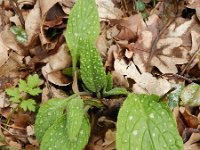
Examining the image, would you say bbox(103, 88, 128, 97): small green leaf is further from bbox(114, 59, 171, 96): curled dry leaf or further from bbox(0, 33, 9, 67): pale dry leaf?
bbox(0, 33, 9, 67): pale dry leaf

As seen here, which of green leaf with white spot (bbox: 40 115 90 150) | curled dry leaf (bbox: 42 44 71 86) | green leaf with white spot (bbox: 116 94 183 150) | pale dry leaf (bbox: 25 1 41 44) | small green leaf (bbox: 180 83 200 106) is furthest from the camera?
pale dry leaf (bbox: 25 1 41 44)

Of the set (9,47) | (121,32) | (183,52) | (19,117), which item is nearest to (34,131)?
(19,117)

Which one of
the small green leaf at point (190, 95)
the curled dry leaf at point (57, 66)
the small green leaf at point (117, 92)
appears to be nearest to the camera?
the small green leaf at point (117, 92)

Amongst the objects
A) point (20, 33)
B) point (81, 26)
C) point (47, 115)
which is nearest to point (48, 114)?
point (47, 115)

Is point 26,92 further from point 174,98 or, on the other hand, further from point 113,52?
point 174,98

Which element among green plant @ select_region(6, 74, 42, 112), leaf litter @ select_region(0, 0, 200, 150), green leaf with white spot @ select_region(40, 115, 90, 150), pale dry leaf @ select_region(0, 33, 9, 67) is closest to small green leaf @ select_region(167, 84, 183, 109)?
leaf litter @ select_region(0, 0, 200, 150)

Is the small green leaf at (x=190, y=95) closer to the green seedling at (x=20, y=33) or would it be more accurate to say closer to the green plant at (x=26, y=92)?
the green plant at (x=26, y=92)

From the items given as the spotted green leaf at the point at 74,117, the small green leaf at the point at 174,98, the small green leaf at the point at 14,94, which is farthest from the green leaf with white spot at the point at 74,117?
the small green leaf at the point at 174,98
